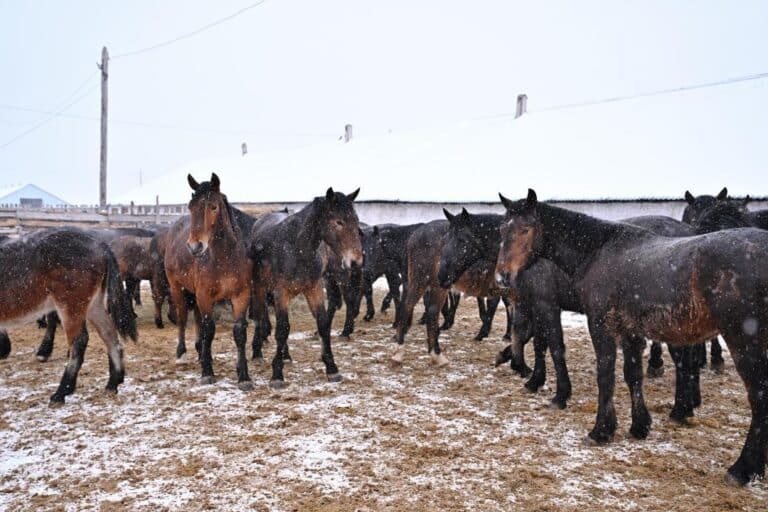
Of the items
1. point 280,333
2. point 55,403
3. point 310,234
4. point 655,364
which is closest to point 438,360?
point 280,333

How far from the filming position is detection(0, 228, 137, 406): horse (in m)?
5.59

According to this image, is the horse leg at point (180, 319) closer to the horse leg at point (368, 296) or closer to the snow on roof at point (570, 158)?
the horse leg at point (368, 296)

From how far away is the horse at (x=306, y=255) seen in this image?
647 cm

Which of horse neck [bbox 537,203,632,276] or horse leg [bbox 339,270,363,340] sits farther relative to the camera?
horse leg [bbox 339,270,363,340]

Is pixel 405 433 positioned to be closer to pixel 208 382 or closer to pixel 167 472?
pixel 167 472

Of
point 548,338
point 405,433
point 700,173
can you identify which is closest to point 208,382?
point 405,433

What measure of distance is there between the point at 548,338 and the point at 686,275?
2.32m

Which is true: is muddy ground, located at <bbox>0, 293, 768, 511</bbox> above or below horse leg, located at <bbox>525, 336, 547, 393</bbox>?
below

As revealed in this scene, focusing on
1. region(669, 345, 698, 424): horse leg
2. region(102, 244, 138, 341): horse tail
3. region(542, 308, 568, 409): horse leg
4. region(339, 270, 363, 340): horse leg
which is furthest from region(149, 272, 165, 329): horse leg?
region(669, 345, 698, 424): horse leg

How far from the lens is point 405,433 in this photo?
16.6 feet

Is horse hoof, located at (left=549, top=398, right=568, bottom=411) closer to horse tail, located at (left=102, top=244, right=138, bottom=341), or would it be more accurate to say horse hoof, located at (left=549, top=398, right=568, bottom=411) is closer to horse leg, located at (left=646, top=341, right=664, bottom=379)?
horse leg, located at (left=646, top=341, right=664, bottom=379)

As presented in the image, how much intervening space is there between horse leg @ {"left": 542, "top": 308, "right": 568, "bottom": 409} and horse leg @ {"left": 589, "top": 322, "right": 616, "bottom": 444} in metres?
1.02

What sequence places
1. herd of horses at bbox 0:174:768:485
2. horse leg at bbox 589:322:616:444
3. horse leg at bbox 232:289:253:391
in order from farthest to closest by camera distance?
1. horse leg at bbox 232:289:253:391
2. horse leg at bbox 589:322:616:444
3. herd of horses at bbox 0:174:768:485

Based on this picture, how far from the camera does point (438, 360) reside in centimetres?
778
